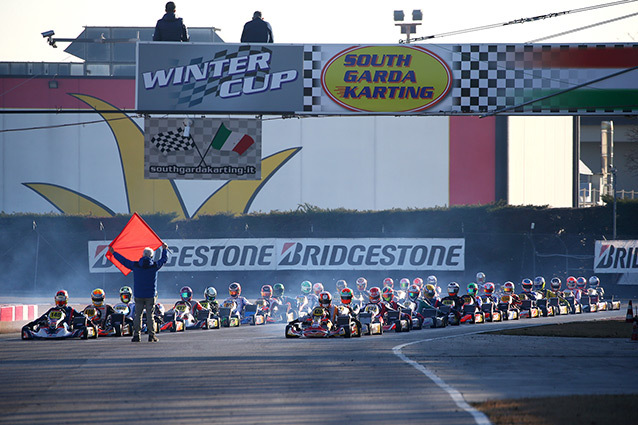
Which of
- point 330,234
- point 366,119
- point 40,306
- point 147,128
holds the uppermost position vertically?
point 366,119

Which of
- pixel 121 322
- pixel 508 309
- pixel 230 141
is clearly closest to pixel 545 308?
pixel 508 309

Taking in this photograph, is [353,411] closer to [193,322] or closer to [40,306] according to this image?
[193,322]

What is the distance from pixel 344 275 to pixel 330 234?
160 cm

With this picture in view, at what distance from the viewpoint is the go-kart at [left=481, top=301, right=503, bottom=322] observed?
66.4 ft

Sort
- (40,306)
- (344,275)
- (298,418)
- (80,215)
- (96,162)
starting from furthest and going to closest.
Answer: (96,162), (80,215), (344,275), (40,306), (298,418)

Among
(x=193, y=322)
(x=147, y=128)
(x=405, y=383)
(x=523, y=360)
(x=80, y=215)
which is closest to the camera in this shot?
(x=405, y=383)

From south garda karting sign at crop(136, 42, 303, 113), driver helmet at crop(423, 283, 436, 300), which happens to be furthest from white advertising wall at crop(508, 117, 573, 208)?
south garda karting sign at crop(136, 42, 303, 113)

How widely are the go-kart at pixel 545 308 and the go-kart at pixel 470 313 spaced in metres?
3.58

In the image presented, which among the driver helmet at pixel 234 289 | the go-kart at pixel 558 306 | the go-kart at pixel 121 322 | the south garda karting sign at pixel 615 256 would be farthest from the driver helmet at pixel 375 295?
the south garda karting sign at pixel 615 256

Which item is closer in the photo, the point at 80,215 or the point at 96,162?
the point at 80,215

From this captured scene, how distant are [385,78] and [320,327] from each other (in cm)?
457

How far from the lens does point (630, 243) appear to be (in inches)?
1070

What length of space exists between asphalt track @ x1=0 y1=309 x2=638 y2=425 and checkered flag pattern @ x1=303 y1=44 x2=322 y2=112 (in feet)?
14.3

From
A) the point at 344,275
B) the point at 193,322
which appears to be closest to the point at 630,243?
the point at 344,275
